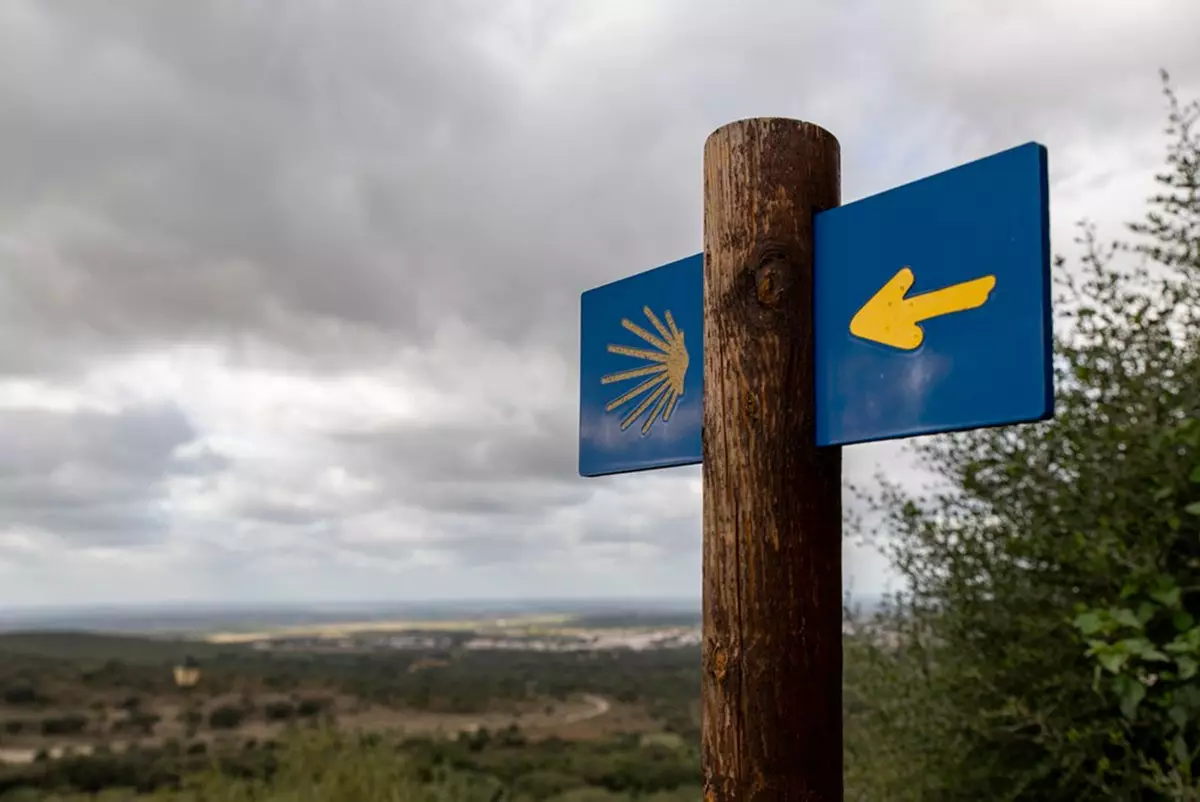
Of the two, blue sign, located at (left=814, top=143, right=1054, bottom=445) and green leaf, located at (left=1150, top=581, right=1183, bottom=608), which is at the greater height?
blue sign, located at (left=814, top=143, right=1054, bottom=445)

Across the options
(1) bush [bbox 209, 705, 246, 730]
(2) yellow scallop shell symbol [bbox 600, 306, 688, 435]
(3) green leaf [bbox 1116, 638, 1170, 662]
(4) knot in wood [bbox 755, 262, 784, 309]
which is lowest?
(1) bush [bbox 209, 705, 246, 730]

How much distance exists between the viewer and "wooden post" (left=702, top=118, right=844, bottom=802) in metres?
1.20

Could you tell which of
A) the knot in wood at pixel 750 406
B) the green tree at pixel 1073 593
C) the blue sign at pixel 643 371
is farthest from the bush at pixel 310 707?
the knot in wood at pixel 750 406

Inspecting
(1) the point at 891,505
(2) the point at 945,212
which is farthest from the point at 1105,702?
(2) the point at 945,212

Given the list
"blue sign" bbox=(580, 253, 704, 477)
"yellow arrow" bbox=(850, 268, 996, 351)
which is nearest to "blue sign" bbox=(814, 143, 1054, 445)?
"yellow arrow" bbox=(850, 268, 996, 351)

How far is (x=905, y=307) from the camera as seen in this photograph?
1141 millimetres

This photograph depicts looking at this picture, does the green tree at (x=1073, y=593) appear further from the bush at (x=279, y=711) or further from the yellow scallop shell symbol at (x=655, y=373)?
the bush at (x=279, y=711)

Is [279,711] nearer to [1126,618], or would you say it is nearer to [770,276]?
[1126,618]

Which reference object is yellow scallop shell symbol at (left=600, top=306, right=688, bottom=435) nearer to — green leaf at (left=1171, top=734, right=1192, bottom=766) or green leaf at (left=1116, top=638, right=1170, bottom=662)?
green leaf at (left=1116, top=638, right=1170, bottom=662)

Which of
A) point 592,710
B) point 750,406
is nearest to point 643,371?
point 750,406

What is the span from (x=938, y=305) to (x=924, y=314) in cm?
2

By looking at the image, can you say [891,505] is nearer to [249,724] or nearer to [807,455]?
[807,455]

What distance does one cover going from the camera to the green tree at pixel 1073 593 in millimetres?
2156

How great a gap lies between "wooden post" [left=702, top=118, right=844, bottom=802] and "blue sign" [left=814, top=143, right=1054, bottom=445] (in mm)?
43
